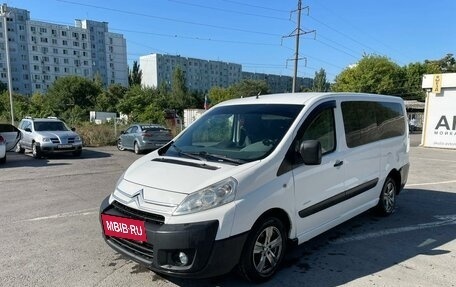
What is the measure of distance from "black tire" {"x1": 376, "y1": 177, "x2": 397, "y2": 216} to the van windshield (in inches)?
99.3

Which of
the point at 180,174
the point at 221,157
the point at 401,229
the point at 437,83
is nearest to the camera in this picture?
the point at 180,174

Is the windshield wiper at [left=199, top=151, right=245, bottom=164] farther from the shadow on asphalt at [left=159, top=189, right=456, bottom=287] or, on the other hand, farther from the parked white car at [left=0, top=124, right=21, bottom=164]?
the parked white car at [left=0, top=124, right=21, bottom=164]

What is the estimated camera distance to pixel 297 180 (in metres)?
3.75

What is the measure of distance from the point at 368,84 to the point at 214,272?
53.6m

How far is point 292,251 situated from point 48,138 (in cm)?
1273

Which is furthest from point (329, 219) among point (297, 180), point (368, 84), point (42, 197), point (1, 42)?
point (1, 42)

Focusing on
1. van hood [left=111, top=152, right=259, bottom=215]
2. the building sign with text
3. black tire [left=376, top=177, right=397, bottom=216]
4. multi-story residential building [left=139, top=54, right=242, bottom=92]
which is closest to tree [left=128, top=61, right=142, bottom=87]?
multi-story residential building [left=139, top=54, right=242, bottom=92]

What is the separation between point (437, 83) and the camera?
827 inches

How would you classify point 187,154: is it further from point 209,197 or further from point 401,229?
point 401,229

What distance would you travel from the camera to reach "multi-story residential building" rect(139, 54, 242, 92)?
127 metres

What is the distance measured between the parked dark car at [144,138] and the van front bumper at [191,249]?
536 inches

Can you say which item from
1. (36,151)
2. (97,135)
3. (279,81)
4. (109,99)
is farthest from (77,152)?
(279,81)

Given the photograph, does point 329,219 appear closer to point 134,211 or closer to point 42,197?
point 134,211

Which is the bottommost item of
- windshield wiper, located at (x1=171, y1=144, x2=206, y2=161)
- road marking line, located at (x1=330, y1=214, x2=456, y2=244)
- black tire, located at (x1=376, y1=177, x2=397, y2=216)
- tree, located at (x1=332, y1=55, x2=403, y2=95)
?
road marking line, located at (x1=330, y1=214, x2=456, y2=244)
